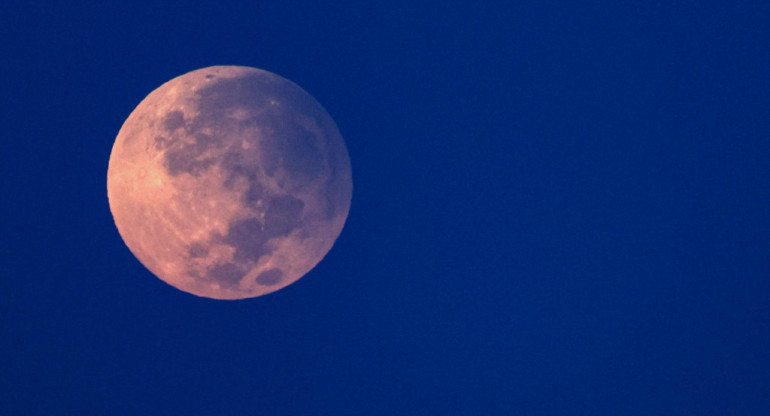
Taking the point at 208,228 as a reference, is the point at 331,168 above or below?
above

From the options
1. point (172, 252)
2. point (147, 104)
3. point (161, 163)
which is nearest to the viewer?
point (161, 163)

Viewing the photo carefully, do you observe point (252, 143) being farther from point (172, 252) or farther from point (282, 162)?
point (172, 252)

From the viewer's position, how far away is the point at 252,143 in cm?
424

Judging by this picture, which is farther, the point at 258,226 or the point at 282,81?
the point at 282,81

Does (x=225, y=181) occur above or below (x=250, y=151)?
below

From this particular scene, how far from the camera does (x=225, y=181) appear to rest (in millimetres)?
4148

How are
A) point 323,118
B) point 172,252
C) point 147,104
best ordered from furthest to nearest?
point 323,118
point 147,104
point 172,252

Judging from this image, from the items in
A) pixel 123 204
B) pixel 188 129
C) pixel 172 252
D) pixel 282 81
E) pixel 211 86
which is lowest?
pixel 172 252

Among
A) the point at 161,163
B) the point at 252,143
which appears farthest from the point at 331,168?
the point at 161,163

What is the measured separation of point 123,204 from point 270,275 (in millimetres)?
1527

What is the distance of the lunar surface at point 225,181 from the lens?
419cm

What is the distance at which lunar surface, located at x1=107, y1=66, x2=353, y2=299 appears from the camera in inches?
165

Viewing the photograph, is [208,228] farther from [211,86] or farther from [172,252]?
[211,86]

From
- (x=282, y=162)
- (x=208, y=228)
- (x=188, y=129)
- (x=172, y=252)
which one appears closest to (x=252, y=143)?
(x=282, y=162)
